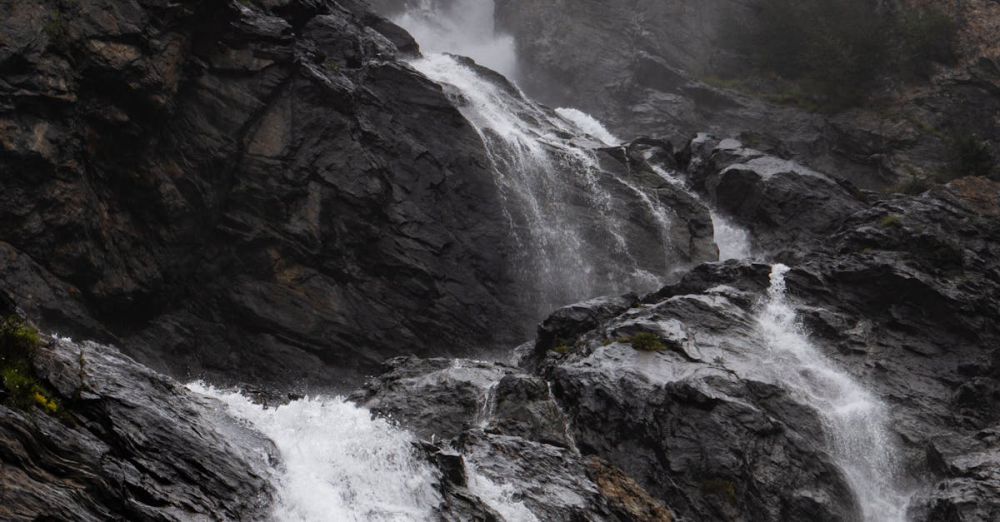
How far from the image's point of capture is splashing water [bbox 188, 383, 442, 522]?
12.3 m

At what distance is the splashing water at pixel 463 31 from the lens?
5403cm

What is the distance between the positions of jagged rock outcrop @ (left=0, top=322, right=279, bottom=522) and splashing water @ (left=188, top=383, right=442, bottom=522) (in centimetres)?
53

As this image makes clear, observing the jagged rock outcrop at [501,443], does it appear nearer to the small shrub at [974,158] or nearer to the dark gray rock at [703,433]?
the dark gray rock at [703,433]

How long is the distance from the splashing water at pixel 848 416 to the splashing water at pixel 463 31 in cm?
3502

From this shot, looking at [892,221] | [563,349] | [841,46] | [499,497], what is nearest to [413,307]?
[563,349]

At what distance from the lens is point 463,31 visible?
190ft

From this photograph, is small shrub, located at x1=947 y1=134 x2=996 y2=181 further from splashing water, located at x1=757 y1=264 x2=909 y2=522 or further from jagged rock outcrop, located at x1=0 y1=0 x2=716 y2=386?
splashing water, located at x1=757 y1=264 x2=909 y2=522

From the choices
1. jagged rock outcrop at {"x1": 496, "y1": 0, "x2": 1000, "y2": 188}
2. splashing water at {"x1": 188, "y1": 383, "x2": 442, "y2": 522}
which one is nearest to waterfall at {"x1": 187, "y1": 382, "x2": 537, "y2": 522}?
splashing water at {"x1": 188, "y1": 383, "x2": 442, "y2": 522}

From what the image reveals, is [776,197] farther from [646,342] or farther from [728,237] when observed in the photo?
[646,342]

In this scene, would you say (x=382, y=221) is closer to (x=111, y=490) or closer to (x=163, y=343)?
(x=163, y=343)

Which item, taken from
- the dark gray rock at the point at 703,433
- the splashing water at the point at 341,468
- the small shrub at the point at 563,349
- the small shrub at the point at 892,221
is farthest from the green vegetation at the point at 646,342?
the small shrub at the point at 892,221

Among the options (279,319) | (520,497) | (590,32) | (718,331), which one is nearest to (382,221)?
(279,319)

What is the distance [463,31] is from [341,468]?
161ft

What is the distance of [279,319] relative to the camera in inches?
937
